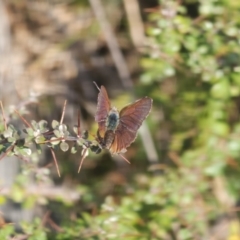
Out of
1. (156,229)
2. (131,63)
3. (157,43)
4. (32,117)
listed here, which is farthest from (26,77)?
(156,229)

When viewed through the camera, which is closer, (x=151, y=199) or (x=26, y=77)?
(x=151, y=199)

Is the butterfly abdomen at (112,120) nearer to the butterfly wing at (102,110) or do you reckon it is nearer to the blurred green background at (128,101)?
the butterfly wing at (102,110)

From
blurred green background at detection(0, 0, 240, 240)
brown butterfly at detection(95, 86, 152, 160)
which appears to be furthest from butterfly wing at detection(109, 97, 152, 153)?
blurred green background at detection(0, 0, 240, 240)

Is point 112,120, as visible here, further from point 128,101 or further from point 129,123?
point 128,101

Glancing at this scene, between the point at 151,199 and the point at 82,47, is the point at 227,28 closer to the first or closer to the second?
the point at 151,199

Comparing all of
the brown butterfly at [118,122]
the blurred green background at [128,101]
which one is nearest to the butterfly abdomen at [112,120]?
the brown butterfly at [118,122]

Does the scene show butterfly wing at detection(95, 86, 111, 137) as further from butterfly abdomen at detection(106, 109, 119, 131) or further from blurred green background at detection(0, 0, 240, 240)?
blurred green background at detection(0, 0, 240, 240)
